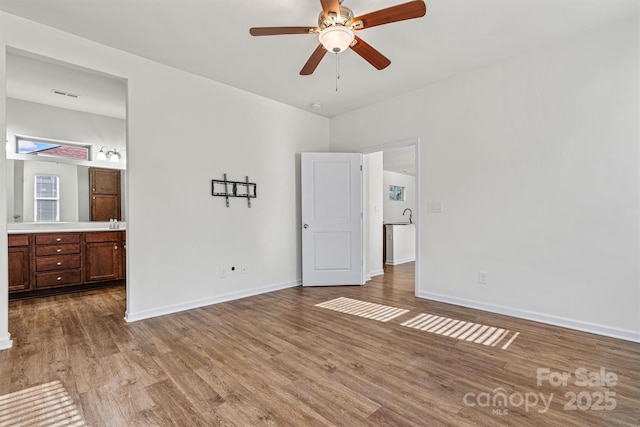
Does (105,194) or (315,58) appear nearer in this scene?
(315,58)

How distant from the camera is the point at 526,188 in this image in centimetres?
319

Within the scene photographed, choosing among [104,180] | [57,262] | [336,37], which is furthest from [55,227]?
[336,37]

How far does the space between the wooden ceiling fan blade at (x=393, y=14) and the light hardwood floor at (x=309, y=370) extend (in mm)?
2395

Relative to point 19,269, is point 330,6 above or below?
above

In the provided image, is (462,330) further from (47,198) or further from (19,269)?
(47,198)

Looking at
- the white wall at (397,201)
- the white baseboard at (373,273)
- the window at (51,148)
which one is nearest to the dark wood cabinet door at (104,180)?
the window at (51,148)

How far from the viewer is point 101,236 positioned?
4621 mm

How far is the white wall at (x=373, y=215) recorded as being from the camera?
206 inches

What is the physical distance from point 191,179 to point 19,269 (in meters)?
2.65

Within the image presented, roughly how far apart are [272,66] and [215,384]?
3.15 metres

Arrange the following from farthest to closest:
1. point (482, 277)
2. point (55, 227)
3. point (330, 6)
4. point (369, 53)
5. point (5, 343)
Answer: point (55, 227), point (482, 277), point (5, 343), point (369, 53), point (330, 6)

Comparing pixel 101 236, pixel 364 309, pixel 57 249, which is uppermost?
pixel 101 236

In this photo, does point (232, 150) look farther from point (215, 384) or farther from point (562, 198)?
point (562, 198)

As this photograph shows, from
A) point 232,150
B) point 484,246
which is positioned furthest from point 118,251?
point 484,246
